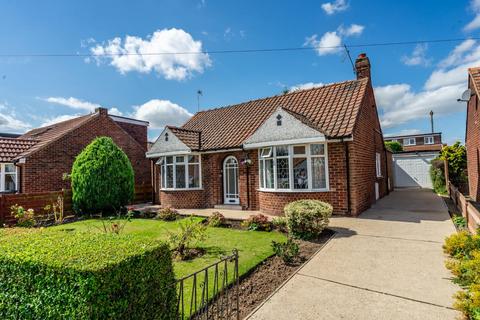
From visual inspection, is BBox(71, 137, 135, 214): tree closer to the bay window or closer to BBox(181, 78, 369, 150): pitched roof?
the bay window

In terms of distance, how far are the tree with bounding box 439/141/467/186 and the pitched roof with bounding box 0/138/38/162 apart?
28.0m

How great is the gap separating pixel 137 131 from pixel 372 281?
21.7 m

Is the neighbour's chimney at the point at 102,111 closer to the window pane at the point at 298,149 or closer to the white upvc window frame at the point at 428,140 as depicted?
the window pane at the point at 298,149

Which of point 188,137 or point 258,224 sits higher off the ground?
point 188,137

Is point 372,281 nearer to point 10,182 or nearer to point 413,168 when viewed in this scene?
point 10,182

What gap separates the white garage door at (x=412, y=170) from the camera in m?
24.8

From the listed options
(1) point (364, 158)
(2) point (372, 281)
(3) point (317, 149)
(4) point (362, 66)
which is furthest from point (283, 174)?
(4) point (362, 66)

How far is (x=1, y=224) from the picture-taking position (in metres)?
10.7

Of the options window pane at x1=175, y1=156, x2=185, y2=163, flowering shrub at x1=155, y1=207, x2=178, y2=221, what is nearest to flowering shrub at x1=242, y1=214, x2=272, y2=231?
flowering shrub at x1=155, y1=207, x2=178, y2=221

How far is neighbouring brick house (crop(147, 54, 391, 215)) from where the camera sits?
1050 centimetres

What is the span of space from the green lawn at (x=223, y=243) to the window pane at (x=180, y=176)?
12.9 ft

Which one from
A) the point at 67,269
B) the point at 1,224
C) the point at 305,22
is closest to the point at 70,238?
the point at 67,269

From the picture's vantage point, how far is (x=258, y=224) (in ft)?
29.3

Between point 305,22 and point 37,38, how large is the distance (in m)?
11.4
